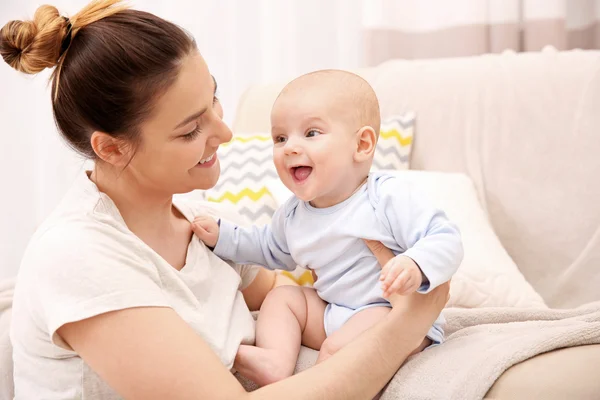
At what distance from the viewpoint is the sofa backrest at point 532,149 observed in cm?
203

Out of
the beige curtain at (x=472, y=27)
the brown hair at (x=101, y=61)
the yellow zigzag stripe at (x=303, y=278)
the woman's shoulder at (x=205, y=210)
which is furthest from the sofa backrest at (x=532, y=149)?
the brown hair at (x=101, y=61)

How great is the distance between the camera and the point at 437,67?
90.7 inches

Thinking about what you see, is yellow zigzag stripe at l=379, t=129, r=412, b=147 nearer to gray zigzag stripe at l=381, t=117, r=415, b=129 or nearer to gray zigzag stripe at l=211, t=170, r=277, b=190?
gray zigzag stripe at l=381, t=117, r=415, b=129

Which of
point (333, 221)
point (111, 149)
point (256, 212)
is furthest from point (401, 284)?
point (256, 212)

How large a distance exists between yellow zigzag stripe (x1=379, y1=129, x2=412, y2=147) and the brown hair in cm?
102

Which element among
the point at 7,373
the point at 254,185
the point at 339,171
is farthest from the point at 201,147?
the point at 254,185

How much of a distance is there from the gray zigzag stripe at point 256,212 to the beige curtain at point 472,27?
108 centimetres

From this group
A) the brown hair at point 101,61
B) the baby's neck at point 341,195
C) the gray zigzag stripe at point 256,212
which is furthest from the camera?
the gray zigzag stripe at point 256,212

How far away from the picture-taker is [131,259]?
3.77 feet

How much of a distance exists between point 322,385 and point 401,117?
49.8 inches

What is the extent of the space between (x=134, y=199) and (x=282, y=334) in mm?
370

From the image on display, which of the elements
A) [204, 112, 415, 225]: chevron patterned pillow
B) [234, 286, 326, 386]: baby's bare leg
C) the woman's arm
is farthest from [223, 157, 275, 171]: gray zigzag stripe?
the woman's arm

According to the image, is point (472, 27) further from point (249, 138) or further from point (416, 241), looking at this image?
point (416, 241)

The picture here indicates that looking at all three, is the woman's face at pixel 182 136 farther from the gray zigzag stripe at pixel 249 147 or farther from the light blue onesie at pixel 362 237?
the gray zigzag stripe at pixel 249 147
